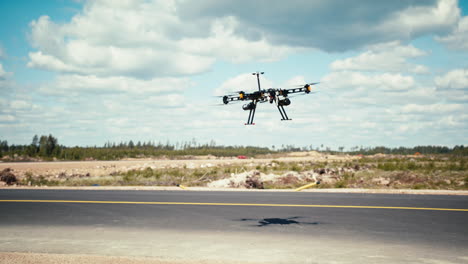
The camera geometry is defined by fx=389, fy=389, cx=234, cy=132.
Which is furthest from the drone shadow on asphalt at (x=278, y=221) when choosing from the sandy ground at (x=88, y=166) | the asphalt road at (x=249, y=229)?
the sandy ground at (x=88, y=166)

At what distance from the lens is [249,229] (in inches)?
488

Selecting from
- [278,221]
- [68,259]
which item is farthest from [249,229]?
[68,259]

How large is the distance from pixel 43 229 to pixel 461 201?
18.0m

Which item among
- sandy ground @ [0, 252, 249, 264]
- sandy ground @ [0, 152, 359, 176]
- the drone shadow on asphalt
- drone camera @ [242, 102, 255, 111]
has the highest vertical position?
drone camera @ [242, 102, 255, 111]

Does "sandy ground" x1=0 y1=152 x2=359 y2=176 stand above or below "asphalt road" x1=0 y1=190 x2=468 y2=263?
below

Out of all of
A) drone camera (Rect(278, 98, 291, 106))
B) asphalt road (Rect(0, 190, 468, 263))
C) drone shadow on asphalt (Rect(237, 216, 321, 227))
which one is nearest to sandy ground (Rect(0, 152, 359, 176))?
asphalt road (Rect(0, 190, 468, 263))

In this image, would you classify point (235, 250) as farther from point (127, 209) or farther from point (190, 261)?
point (127, 209)

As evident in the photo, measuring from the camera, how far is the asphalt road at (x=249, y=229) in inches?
379

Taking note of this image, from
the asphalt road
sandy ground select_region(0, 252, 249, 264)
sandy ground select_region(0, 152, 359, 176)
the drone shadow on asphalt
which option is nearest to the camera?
sandy ground select_region(0, 252, 249, 264)

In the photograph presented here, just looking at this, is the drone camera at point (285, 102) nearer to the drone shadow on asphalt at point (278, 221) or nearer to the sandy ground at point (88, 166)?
the drone shadow on asphalt at point (278, 221)

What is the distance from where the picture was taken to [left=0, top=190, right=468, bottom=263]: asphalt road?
9.62m

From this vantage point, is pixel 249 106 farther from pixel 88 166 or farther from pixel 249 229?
pixel 88 166

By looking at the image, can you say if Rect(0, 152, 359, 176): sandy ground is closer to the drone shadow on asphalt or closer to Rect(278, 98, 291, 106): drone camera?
Rect(278, 98, 291, 106): drone camera

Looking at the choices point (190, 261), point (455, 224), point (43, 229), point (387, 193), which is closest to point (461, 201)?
point (387, 193)
